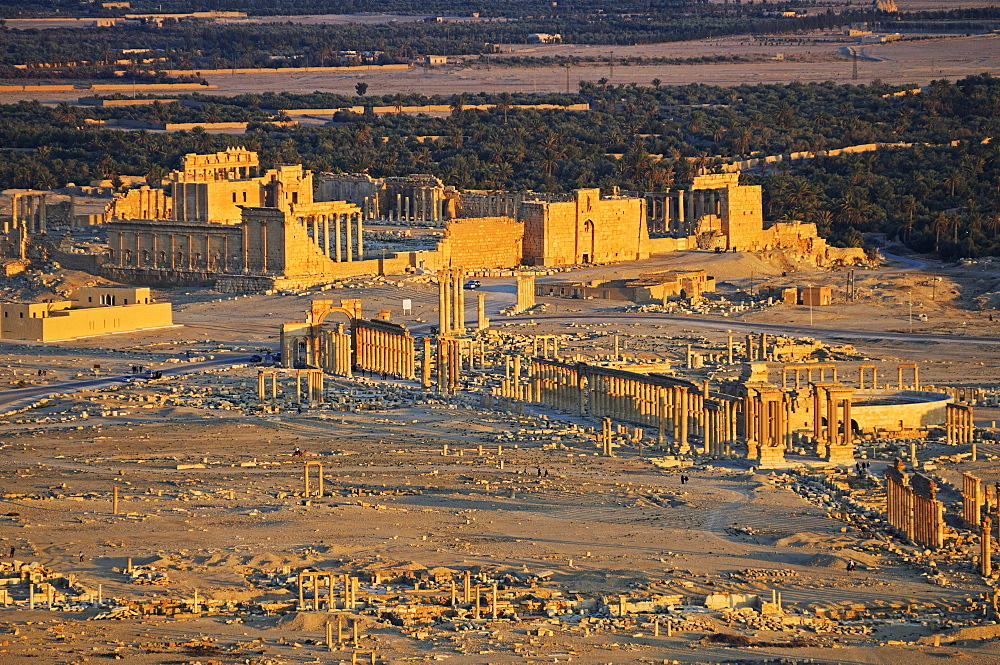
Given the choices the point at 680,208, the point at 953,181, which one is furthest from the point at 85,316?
the point at 953,181

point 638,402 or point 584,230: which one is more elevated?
point 584,230

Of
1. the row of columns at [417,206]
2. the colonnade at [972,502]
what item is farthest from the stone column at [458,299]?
the row of columns at [417,206]

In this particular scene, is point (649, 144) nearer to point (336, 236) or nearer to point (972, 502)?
point (336, 236)

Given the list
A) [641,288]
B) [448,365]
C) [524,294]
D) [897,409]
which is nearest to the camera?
[897,409]

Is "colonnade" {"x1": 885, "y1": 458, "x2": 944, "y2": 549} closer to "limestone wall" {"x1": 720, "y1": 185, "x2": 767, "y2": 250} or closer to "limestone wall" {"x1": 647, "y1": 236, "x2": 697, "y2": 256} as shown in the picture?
"limestone wall" {"x1": 647, "y1": 236, "x2": 697, "y2": 256}

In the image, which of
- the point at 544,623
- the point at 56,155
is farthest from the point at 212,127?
the point at 544,623

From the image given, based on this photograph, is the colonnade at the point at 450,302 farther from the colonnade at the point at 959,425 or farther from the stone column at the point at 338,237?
the stone column at the point at 338,237
